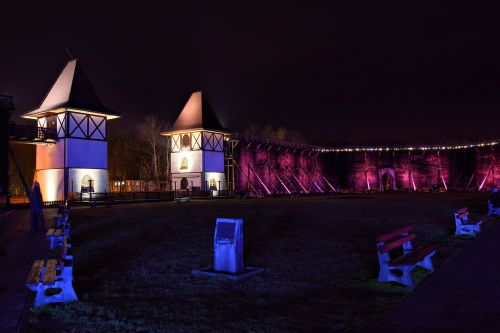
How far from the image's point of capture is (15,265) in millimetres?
9219

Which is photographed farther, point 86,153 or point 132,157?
point 132,157

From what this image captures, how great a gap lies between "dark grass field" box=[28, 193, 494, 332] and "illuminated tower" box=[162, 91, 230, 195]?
2757 cm

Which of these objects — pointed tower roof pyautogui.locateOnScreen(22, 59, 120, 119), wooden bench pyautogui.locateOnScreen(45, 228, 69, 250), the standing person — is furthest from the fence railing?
wooden bench pyautogui.locateOnScreen(45, 228, 69, 250)

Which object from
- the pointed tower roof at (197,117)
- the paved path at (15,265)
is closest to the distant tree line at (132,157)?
the pointed tower roof at (197,117)

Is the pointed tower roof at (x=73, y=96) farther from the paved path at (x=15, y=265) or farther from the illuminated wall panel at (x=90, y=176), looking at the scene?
the paved path at (x=15, y=265)

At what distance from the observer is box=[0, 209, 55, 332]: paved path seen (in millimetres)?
6078

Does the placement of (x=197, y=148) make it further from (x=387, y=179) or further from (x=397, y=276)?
(x=397, y=276)

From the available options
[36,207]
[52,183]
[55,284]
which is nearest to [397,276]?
[55,284]

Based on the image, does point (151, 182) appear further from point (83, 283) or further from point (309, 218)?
point (83, 283)

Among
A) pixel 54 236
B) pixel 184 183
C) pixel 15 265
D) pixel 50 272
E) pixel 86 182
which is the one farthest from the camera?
pixel 184 183

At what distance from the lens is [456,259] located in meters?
9.28

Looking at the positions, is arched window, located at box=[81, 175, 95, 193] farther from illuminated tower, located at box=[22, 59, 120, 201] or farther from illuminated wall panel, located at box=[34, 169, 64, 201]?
illuminated wall panel, located at box=[34, 169, 64, 201]

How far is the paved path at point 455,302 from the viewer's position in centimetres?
537

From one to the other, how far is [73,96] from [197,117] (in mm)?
13361
